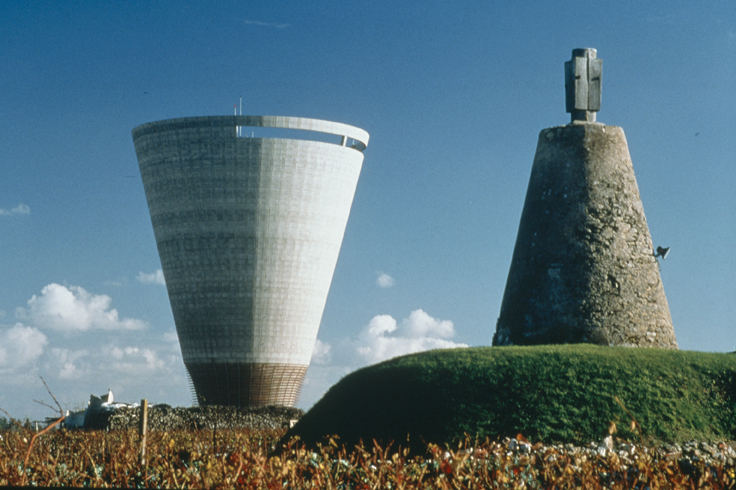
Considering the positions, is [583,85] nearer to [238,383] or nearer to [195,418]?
[195,418]

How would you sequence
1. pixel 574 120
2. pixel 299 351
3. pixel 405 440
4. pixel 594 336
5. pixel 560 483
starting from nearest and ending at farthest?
pixel 560 483 < pixel 405 440 < pixel 594 336 < pixel 574 120 < pixel 299 351

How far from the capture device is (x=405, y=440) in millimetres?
14961

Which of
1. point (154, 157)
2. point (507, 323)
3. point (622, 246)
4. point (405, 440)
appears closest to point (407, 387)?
point (405, 440)

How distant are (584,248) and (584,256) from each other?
0.20m

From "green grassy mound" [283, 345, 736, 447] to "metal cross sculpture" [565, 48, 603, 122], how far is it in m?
6.51

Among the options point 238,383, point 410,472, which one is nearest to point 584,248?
point 410,472

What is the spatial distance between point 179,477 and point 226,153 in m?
31.8

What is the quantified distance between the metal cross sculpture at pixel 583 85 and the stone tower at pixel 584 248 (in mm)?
26

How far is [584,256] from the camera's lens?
727 inches

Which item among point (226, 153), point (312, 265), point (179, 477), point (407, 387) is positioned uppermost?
point (226, 153)

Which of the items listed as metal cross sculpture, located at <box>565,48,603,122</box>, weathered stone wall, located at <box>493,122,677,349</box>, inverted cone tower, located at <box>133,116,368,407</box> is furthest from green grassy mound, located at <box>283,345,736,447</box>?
inverted cone tower, located at <box>133,116,368,407</box>

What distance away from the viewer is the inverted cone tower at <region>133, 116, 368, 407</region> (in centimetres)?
4081

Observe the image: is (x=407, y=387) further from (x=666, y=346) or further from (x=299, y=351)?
(x=299, y=351)

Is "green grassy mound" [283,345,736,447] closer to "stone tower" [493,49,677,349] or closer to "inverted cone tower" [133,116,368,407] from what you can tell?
"stone tower" [493,49,677,349]
